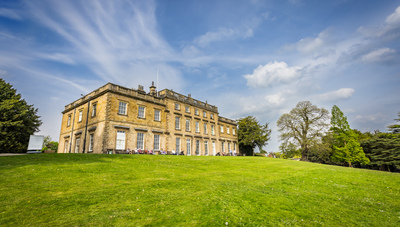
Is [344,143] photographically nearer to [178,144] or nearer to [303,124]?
[303,124]

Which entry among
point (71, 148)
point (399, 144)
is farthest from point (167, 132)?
Answer: point (399, 144)

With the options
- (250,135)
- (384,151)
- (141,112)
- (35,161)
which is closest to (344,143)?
(384,151)

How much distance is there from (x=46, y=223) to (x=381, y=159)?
5162 centimetres

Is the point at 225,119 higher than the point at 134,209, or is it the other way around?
the point at 225,119

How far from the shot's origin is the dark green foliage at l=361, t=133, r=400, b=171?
114ft

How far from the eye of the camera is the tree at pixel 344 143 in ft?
121

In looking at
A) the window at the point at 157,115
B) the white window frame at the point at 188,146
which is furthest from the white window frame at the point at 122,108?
the white window frame at the point at 188,146

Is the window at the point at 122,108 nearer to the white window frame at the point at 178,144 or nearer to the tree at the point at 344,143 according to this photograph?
the white window frame at the point at 178,144

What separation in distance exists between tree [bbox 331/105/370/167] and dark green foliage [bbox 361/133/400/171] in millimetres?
2925

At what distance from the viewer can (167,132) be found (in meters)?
31.2

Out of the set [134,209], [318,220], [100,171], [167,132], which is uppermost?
[167,132]

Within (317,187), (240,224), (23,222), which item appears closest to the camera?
(23,222)

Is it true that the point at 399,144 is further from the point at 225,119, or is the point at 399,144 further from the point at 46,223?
the point at 46,223

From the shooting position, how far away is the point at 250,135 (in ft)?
158
